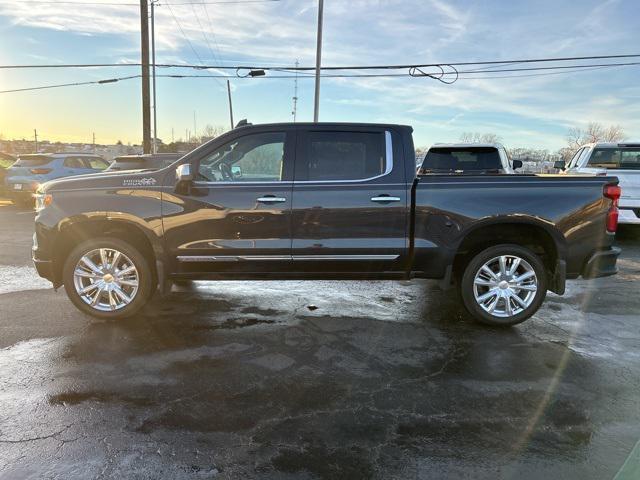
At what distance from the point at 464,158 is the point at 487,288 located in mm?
5397

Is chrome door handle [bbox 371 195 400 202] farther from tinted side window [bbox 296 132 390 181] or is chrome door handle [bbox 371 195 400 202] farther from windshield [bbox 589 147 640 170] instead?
windshield [bbox 589 147 640 170]

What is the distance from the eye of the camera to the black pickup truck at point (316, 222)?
4.65m

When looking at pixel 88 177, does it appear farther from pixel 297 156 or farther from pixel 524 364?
pixel 524 364

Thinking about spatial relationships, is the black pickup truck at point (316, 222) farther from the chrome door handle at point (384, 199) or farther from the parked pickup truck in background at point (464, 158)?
the parked pickup truck in background at point (464, 158)

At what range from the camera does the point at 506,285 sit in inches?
190

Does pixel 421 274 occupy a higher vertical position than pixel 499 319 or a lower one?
higher

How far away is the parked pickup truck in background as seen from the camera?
948 centimetres

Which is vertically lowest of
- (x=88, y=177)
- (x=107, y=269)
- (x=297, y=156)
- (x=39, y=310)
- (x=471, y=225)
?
(x=39, y=310)

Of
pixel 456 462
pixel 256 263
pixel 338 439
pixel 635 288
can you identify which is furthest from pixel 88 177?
pixel 635 288

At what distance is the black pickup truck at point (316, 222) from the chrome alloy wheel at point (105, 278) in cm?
1

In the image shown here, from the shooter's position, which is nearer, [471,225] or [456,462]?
[456,462]

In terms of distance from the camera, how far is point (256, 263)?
4758 millimetres

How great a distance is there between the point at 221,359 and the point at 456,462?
83.3 inches

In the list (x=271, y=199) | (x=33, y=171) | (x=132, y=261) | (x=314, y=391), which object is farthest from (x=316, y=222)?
(x=33, y=171)
